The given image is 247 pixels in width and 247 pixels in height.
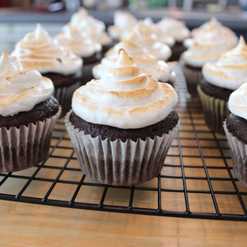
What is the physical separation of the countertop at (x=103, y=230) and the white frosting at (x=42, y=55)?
0.76 meters

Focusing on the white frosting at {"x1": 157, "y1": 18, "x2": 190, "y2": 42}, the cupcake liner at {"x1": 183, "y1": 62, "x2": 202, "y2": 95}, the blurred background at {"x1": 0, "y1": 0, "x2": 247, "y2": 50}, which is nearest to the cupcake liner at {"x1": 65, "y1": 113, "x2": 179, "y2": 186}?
the cupcake liner at {"x1": 183, "y1": 62, "x2": 202, "y2": 95}

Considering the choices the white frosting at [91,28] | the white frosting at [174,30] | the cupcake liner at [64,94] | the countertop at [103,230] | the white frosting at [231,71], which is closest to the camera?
the countertop at [103,230]

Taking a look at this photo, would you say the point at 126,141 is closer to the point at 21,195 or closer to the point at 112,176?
the point at 112,176

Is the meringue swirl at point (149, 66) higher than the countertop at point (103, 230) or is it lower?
higher

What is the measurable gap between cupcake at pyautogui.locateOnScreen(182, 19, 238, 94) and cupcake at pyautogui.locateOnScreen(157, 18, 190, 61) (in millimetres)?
346

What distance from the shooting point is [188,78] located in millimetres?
2178

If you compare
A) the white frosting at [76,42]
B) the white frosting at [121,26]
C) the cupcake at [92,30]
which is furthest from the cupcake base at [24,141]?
the white frosting at [121,26]

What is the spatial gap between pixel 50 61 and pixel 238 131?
0.96 m

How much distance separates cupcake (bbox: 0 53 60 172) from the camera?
1.29 meters

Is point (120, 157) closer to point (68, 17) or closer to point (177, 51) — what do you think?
point (177, 51)

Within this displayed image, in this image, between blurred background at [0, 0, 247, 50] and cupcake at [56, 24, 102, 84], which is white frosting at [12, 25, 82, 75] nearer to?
cupcake at [56, 24, 102, 84]

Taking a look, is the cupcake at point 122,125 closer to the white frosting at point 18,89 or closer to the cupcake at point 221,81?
the white frosting at point 18,89

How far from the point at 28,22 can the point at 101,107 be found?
2847 mm

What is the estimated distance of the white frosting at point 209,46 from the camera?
6.76ft
